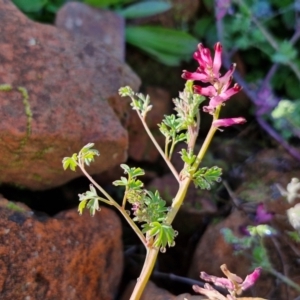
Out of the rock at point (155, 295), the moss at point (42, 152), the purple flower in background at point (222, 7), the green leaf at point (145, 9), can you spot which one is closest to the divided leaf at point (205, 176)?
the rock at point (155, 295)

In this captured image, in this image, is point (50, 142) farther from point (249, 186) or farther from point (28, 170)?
point (249, 186)

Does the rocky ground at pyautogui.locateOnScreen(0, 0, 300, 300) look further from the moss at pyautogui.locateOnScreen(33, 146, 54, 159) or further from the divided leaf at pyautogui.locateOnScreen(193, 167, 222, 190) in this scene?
the divided leaf at pyautogui.locateOnScreen(193, 167, 222, 190)

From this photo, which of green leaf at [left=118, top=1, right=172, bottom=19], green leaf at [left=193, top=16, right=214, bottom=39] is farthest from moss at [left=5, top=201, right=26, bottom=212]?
green leaf at [left=193, top=16, right=214, bottom=39]

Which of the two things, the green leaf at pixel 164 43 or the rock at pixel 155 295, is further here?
the green leaf at pixel 164 43

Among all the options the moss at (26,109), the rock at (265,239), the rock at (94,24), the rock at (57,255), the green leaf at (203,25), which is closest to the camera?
the rock at (57,255)

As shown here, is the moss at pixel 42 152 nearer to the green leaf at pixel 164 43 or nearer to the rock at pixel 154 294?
the rock at pixel 154 294

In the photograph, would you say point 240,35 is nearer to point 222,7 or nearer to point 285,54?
point 222,7
